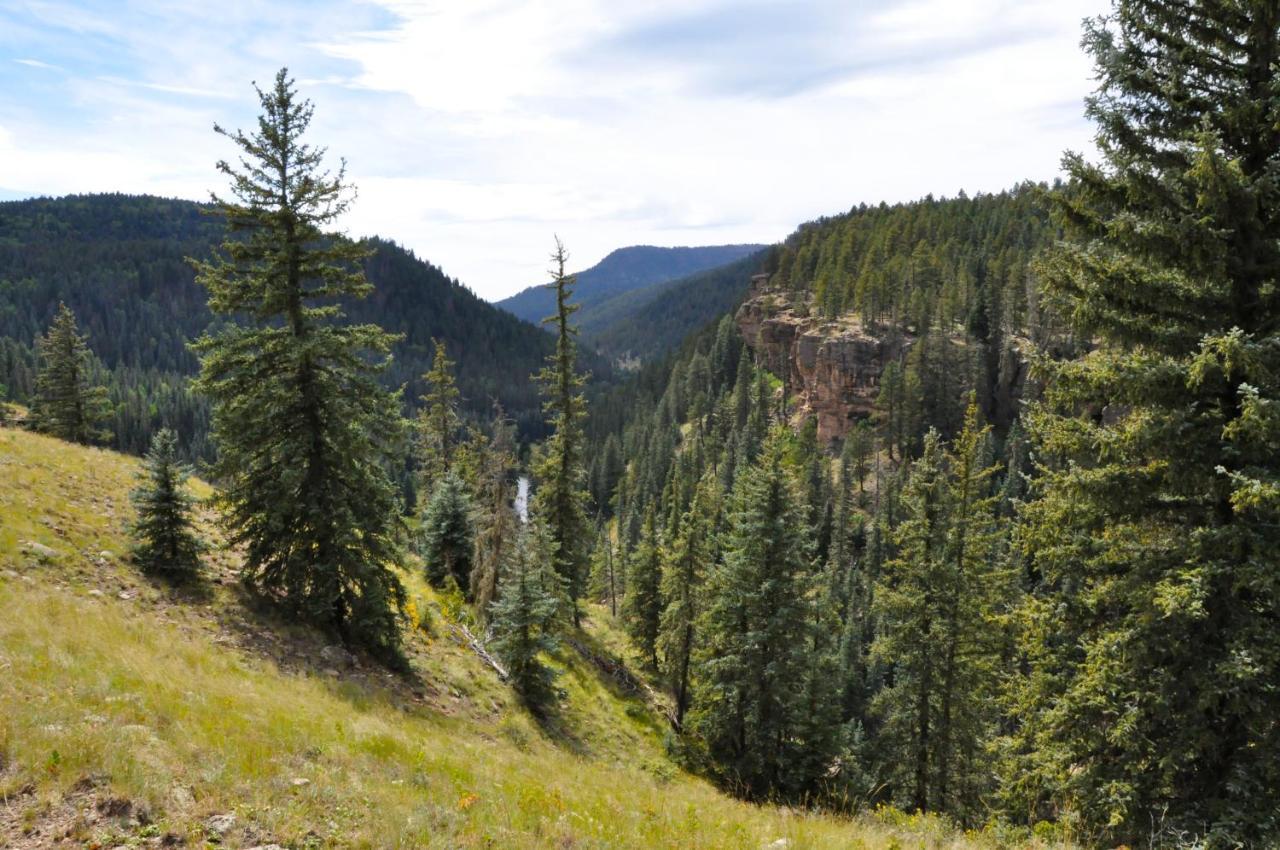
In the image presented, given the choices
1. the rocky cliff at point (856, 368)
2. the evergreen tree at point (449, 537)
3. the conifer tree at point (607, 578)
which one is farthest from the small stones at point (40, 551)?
the rocky cliff at point (856, 368)

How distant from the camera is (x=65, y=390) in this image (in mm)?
36906

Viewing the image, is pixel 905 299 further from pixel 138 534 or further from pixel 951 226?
pixel 138 534

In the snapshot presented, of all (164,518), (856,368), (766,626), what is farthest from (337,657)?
(856,368)

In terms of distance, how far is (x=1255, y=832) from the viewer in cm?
702

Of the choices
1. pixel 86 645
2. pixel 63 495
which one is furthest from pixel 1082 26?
pixel 63 495

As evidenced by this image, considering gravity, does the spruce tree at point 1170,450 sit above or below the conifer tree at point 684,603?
above

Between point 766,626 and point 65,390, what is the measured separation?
1599 inches

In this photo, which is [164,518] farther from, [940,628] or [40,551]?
[940,628]

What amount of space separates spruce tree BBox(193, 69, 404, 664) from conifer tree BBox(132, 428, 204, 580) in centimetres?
84

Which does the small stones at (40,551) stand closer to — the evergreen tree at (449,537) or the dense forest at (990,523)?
the dense forest at (990,523)

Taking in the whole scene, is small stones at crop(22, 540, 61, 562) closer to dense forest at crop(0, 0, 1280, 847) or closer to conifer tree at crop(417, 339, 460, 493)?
dense forest at crop(0, 0, 1280, 847)

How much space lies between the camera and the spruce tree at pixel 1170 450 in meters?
7.41

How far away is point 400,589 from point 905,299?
10568 cm

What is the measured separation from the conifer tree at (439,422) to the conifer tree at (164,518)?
22.4m
